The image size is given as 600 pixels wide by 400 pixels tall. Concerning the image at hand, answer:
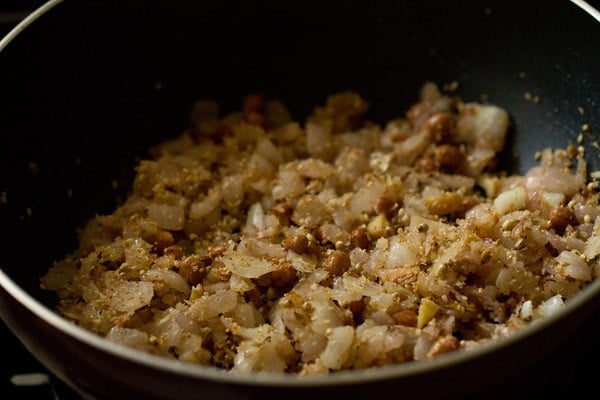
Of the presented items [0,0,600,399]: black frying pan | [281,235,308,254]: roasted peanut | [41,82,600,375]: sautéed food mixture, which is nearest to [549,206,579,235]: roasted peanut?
[41,82,600,375]: sautéed food mixture

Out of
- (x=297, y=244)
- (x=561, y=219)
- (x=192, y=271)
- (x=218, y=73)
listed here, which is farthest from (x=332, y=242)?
(x=218, y=73)

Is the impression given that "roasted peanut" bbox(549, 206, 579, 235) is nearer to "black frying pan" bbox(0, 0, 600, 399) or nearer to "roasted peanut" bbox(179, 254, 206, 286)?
"black frying pan" bbox(0, 0, 600, 399)

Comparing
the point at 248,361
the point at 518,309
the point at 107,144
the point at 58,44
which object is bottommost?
the point at 248,361

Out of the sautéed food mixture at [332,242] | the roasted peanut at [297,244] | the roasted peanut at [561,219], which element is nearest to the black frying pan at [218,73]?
the sautéed food mixture at [332,242]

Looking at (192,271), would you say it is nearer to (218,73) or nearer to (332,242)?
(332,242)

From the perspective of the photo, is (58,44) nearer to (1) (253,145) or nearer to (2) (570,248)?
(1) (253,145)

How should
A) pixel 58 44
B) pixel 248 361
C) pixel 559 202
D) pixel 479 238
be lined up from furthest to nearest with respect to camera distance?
pixel 58 44
pixel 559 202
pixel 479 238
pixel 248 361

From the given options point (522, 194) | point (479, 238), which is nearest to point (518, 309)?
point (479, 238)
